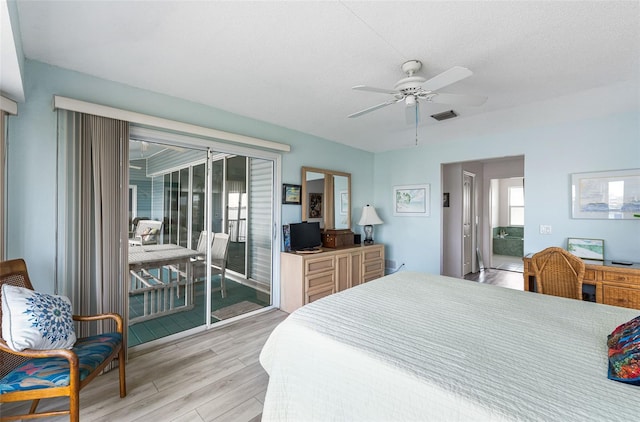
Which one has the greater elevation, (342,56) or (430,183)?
(342,56)

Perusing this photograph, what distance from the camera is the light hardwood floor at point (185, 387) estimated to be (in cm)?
179

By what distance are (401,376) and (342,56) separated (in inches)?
81.0

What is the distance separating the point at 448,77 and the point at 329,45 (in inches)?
32.7

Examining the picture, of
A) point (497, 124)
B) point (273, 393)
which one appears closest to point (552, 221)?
point (497, 124)

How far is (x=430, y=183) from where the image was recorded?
14.5 ft

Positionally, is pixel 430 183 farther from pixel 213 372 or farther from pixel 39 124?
pixel 39 124

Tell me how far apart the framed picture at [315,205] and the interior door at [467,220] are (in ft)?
9.56

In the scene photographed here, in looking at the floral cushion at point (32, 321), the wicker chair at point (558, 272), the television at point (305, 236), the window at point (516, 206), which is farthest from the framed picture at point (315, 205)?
the window at point (516, 206)

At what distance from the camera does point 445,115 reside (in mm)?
3262

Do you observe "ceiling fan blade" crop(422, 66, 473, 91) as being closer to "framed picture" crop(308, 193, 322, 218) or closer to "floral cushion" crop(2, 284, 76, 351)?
"framed picture" crop(308, 193, 322, 218)

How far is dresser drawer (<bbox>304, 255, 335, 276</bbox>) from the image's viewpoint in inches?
134

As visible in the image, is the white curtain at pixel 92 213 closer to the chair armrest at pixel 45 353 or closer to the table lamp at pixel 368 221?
the chair armrest at pixel 45 353

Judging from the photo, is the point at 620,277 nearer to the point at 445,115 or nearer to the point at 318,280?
the point at 445,115

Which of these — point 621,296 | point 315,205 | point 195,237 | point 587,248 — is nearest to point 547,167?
point 587,248
